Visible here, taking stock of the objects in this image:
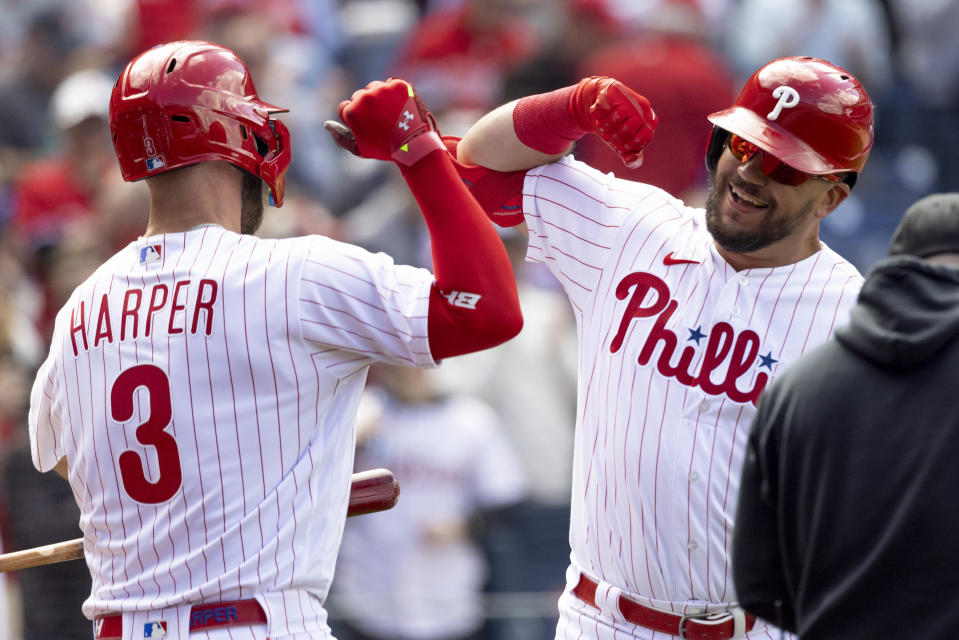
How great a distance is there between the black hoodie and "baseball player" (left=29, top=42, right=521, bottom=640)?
0.70 m

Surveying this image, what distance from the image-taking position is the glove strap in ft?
9.93

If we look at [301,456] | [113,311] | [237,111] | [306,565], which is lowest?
[306,565]

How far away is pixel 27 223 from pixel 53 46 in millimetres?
1893

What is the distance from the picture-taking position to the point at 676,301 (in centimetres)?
350

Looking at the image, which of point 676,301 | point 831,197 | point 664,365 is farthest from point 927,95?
point 664,365

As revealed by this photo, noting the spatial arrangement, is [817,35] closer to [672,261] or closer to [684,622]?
[672,261]

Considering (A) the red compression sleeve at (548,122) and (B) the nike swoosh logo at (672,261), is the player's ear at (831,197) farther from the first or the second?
(A) the red compression sleeve at (548,122)

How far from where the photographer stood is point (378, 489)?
11.0 ft

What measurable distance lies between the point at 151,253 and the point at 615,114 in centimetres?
119

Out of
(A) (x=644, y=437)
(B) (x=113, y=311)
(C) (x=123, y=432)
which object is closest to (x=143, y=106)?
(B) (x=113, y=311)

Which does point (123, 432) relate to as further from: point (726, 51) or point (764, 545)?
point (726, 51)

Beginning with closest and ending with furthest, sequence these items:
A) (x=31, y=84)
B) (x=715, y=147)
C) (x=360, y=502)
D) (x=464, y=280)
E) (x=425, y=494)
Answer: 1. (x=464, y=280)
2. (x=360, y=502)
3. (x=715, y=147)
4. (x=425, y=494)
5. (x=31, y=84)

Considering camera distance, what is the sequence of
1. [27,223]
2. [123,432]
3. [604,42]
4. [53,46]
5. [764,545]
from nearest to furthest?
[764,545], [123,432], [27,223], [604,42], [53,46]

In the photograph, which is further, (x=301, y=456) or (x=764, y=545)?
(x=301, y=456)
